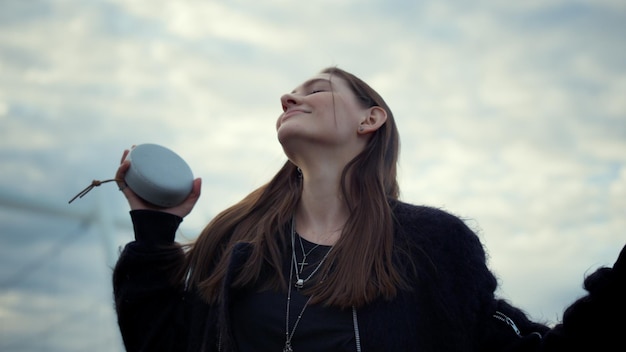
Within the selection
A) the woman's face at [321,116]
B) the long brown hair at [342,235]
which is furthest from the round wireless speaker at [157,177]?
the woman's face at [321,116]

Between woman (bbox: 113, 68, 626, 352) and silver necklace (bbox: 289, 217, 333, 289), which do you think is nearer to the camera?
woman (bbox: 113, 68, 626, 352)

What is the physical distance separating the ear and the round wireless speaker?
877mm

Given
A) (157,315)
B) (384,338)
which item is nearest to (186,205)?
(157,315)

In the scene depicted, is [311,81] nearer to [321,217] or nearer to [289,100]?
[289,100]

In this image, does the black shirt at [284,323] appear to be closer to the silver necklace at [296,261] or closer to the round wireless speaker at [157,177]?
the silver necklace at [296,261]

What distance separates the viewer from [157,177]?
3.64m

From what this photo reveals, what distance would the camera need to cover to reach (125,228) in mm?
9375

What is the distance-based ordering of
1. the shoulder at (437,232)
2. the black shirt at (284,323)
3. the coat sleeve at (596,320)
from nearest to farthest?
the coat sleeve at (596,320) < the black shirt at (284,323) < the shoulder at (437,232)

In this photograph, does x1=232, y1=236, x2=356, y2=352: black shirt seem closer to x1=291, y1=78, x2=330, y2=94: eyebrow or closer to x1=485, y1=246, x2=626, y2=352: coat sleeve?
x1=485, y1=246, x2=626, y2=352: coat sleeve

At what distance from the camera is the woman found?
9.82 feet

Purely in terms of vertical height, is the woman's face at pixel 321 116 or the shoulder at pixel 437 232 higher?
the woman's face at pixel 321 116

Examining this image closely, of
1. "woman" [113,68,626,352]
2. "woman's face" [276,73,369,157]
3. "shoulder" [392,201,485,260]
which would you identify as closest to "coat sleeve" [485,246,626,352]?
"woman" [113,68,626,352]

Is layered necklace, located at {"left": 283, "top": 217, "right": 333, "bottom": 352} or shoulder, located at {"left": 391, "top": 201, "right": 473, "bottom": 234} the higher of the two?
shoulder, located at {"left": 391, "top": 201, "right": 473, "bottom": 234}

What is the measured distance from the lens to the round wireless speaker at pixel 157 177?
11.9 feet
